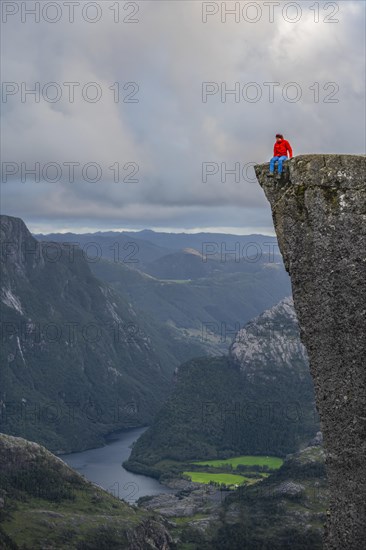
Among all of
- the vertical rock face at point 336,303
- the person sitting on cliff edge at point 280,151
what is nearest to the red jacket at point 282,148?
the person sitting on cliff edge at point 280,151

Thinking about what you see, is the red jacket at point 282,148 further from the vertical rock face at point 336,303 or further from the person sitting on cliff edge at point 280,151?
the vertical rock face at point 336,303

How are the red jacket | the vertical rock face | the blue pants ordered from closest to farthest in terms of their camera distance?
the vertical rock face → the blue pants → the red jacket

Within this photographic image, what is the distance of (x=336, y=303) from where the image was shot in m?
31.9

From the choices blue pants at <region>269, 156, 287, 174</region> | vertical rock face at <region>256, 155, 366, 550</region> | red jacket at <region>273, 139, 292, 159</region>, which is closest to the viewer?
vertical rock face at <region>256, 155, 366, 550</region>

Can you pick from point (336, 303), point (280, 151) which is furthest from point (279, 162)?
point (336, 303)

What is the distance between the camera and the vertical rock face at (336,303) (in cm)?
3145

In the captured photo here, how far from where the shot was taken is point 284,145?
33.8 meters

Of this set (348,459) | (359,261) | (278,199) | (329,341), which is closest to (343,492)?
(348,459)

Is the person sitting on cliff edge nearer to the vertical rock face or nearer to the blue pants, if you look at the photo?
the blue pants

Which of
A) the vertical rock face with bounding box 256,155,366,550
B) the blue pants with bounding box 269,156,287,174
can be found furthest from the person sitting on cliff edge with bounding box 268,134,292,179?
the vertical rock face with bounding box 256,155,366,550

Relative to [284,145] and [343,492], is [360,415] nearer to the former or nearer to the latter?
[343,492]

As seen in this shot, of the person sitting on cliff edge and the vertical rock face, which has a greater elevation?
the person sitting on cliff edge

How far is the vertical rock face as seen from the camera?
31453mm

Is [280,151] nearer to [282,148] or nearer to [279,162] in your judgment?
[282,148]
